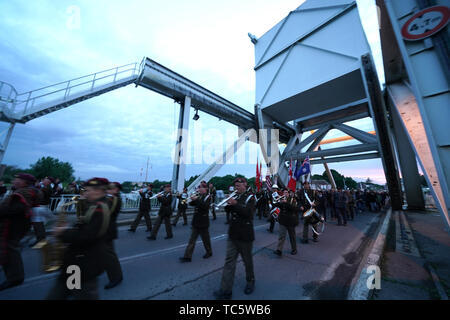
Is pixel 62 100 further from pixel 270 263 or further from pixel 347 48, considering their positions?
pixel 347 48

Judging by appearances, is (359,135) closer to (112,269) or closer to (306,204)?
(306,204)

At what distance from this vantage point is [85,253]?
1.80 metres

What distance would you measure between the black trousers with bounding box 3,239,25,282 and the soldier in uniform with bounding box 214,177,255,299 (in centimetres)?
315

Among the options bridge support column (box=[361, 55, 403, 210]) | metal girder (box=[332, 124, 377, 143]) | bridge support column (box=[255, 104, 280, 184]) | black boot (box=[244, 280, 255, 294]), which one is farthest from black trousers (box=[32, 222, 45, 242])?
metal girder (box=[332, 124, 377, 143])

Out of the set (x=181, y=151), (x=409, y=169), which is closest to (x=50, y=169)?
(x=181, y=151)

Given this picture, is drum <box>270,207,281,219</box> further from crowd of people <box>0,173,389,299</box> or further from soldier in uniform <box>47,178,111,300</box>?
soldier in uniform <box>47,178,111,300</box>

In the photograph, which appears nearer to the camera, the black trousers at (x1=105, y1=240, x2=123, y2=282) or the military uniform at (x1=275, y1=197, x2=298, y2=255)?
the black trousers at (x1=105, y1=240, x2=123, y2=282)

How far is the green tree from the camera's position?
41438 mm

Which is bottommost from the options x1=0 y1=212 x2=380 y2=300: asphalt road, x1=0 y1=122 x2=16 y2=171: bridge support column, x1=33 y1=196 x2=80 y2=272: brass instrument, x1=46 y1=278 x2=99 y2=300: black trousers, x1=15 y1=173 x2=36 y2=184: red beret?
x1=0 y1=212 x2=380 y2=300: asphalt road

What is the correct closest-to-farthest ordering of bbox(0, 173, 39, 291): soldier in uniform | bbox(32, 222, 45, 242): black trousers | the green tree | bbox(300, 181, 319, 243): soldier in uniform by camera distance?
bbox(0, 173, 39, 291): soldier in uniform < bbox(32, 222, 45, 242): black trousers < bbox(300, 181, 319, 243): soldier in uniform < the green tree

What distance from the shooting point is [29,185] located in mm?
2994

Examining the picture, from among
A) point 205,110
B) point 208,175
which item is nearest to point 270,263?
point 208,175

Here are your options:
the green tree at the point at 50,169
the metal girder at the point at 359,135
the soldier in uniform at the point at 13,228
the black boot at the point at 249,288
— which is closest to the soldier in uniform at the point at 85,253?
the soldier in uniform at the point at 13,228
